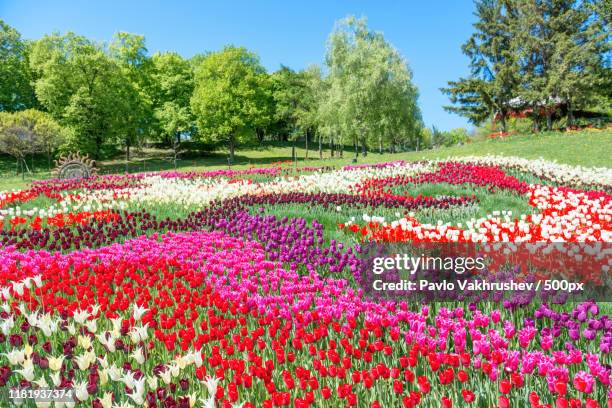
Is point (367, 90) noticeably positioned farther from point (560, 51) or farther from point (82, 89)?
point (82, 89)

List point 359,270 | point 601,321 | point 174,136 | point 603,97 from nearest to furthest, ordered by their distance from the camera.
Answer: point 601,321, point 359,270, point 603,97, point 174,136

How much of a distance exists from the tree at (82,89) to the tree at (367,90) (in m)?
20.1

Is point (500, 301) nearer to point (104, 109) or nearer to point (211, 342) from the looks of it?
point (211, 342)

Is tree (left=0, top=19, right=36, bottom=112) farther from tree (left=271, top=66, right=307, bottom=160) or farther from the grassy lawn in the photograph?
tree (left=271, top=66, right=307, bottom=160)

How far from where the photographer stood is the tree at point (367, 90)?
3800 cm

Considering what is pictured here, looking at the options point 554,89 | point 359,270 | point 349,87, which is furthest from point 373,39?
point 359,270

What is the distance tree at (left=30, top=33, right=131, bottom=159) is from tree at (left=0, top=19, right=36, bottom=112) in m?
5.68

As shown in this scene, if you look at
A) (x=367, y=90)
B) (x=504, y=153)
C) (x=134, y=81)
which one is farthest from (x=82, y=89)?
(x=504, y=153)

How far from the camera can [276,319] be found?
4.53 m

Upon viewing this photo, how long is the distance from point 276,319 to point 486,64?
52320 mm

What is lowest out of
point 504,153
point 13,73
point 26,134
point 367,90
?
point 504,153

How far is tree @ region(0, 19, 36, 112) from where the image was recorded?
46.8 m

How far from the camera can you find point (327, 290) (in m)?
5.53

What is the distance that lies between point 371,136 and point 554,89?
1749cm
